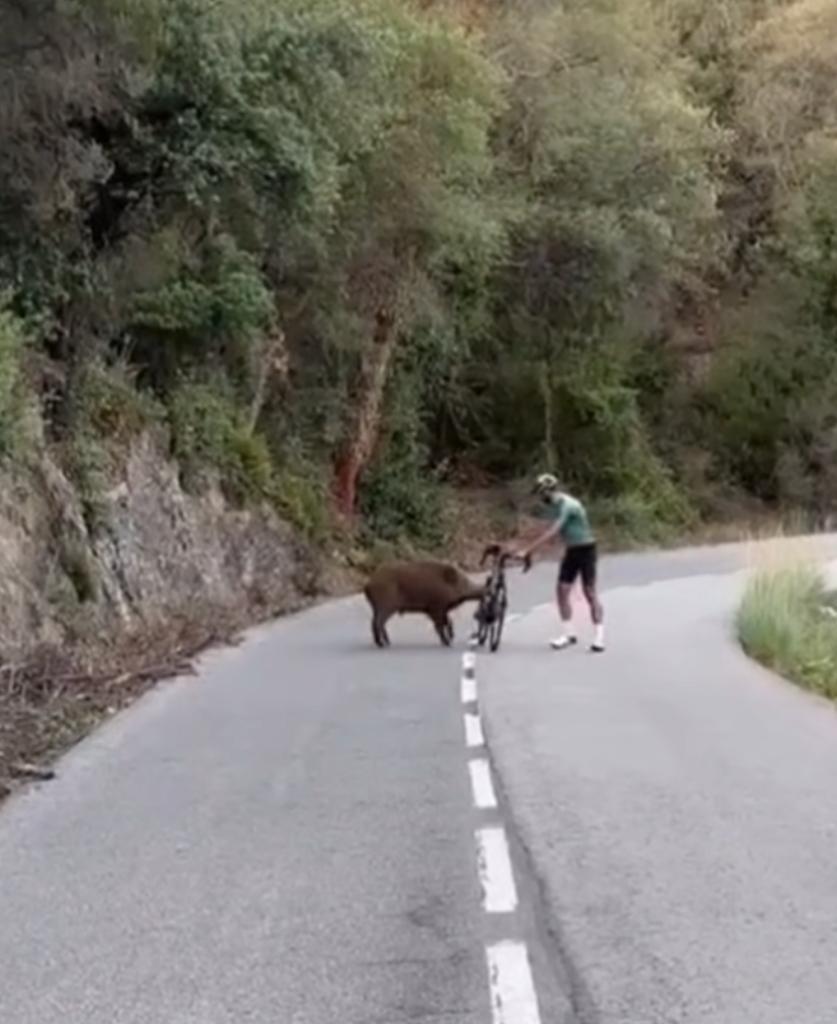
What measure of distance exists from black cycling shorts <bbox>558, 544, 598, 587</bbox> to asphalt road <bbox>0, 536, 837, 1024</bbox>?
5021 millimetres

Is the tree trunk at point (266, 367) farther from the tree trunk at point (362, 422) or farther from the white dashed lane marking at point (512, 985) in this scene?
the white dashed lane marking at point (512, 985)

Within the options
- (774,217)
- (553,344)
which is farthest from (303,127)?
(774,217)

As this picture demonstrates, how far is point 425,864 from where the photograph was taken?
846 centimetres

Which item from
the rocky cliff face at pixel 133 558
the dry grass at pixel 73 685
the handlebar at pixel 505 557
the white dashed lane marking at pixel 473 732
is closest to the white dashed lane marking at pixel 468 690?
the white dashed lane marking at pixel 473 732

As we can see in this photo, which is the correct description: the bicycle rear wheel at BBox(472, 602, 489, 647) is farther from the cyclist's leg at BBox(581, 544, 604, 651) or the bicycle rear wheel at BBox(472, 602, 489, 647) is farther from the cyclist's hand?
the cyclist's leg at BBox(581, 544, 604, 651)

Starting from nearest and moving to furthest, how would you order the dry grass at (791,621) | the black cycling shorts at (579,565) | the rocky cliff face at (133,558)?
the rocky cliff face at (133,558)
the dry grass at (791,621)
the black cycling shorts at (579,565)

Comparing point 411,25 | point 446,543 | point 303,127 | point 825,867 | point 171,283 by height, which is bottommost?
point 446,543

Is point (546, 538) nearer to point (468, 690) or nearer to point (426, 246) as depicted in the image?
point (468, 690)

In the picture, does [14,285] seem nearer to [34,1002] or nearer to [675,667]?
[675,667]

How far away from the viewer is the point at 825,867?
8305 millimetres

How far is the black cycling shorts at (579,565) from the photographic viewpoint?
21078 mm

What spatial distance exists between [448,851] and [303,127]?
15.6 meters

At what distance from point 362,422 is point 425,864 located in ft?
91.8

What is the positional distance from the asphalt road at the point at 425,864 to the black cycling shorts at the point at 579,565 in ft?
16.5
